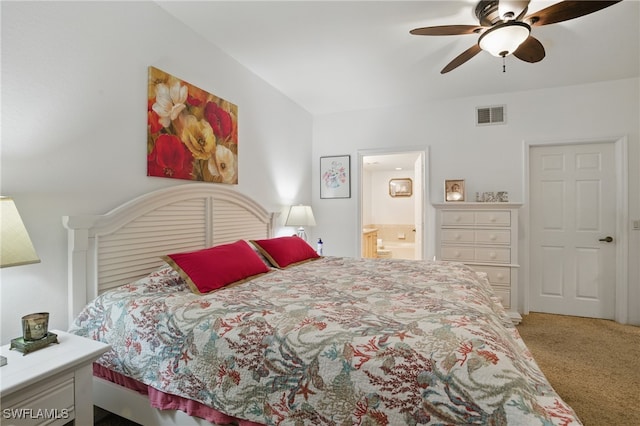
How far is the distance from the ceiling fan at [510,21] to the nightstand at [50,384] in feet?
8.02

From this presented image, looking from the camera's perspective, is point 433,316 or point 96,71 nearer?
point 433,316

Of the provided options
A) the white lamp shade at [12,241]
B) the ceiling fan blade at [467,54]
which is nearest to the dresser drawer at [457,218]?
the ceiling fan blade at [467,54]

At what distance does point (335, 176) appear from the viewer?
4488 mm

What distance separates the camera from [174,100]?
231cm

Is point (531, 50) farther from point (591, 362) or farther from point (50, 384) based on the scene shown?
point (50, 384)

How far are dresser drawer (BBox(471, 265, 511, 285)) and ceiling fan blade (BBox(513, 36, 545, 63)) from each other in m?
2.10

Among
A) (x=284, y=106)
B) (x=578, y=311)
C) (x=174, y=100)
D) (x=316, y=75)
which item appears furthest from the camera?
(x=284, y=106)

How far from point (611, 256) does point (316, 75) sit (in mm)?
3736

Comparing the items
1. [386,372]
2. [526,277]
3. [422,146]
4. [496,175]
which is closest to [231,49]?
[422,146]

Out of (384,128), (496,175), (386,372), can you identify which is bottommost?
(386,372)

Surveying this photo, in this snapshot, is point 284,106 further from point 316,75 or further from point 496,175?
point 496,175

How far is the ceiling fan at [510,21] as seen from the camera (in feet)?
5.79

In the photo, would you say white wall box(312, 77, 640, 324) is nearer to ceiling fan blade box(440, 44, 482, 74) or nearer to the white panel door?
the white panel door

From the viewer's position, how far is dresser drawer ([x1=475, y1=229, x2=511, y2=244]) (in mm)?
3441
